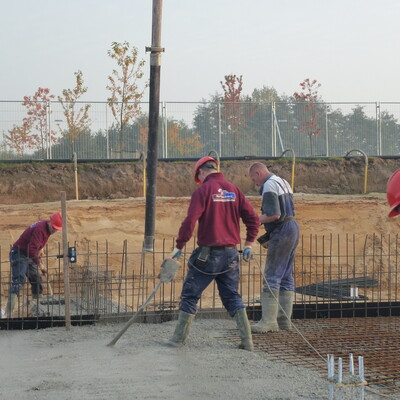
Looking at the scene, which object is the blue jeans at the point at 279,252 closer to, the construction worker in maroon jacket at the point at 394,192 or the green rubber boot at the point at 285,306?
the green rubber boot at the point at 285,306

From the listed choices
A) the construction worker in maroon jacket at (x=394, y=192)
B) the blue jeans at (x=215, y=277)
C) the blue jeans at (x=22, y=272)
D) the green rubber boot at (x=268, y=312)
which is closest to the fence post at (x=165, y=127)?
the blue jeans at (x=22, y=272)

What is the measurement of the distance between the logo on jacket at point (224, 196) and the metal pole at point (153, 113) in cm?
549

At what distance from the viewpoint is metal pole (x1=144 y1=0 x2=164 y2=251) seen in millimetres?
12172

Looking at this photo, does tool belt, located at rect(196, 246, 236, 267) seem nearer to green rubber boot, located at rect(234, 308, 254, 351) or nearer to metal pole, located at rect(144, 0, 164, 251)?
green rubber boot, located at rect(234, 308, 254, 351)

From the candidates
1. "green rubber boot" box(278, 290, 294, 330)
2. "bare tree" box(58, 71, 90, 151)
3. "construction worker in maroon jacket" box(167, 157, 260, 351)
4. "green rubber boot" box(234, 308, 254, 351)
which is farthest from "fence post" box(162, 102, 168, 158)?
"green rubber boot" box(234, 308, 254, 351)

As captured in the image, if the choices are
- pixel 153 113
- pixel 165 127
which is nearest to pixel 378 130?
pixel 165 127

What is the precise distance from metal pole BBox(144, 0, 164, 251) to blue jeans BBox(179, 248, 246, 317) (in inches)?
213

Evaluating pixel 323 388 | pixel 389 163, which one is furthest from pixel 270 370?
pixel 389 163

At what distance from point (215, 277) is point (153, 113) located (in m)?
5.92

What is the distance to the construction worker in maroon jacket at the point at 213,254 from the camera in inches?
272

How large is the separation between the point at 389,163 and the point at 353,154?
5.87ft

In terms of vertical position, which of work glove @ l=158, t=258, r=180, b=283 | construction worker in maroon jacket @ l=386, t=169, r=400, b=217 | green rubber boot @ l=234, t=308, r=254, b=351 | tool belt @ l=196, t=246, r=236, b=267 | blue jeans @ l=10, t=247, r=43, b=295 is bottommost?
green rubber boot @ l=234, t=308, r=254, b=351

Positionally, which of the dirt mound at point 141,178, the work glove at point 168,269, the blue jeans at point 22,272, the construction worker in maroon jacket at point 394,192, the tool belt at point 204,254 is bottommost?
the blue jeans at point 22,272

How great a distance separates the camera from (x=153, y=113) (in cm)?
1245
